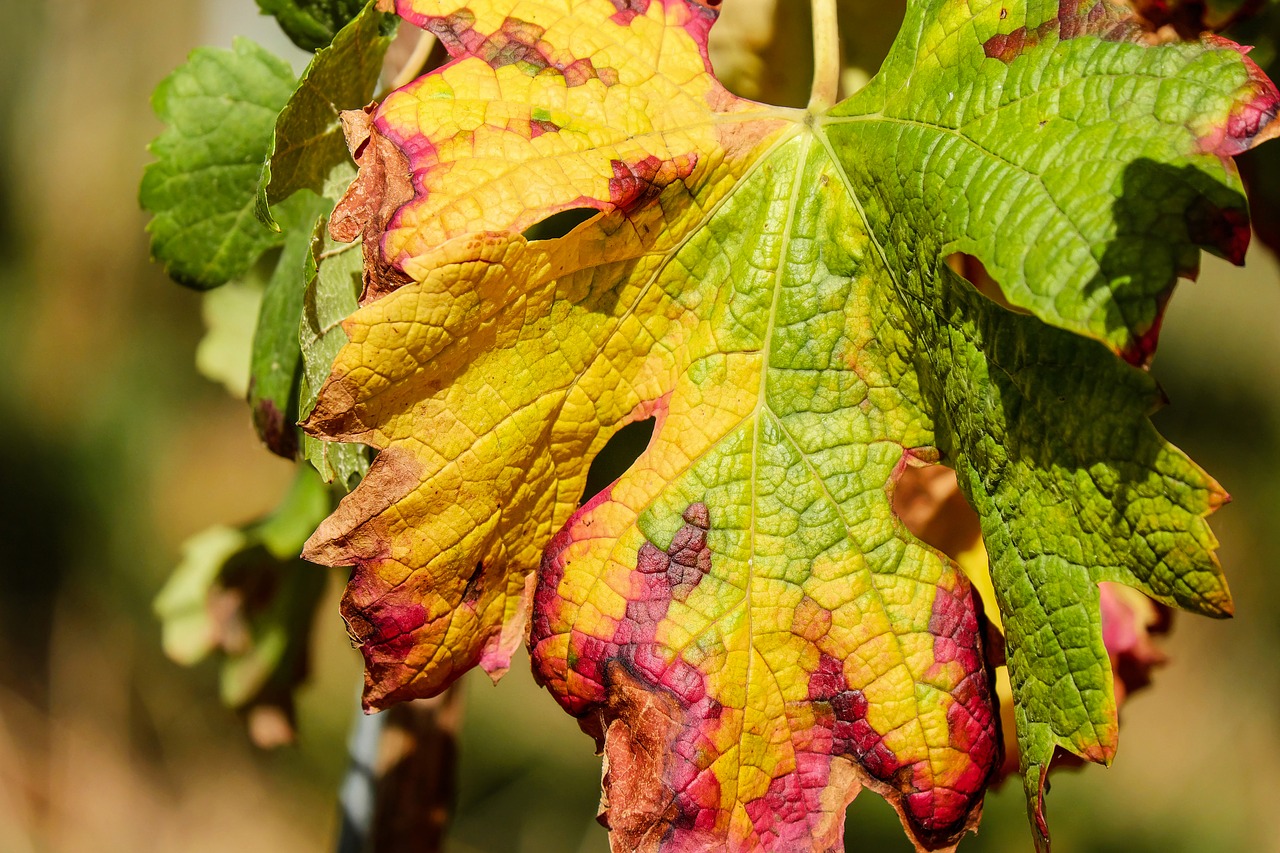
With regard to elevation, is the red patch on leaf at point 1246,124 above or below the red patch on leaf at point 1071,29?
below

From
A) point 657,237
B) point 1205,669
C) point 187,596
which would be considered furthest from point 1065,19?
point 1205,669

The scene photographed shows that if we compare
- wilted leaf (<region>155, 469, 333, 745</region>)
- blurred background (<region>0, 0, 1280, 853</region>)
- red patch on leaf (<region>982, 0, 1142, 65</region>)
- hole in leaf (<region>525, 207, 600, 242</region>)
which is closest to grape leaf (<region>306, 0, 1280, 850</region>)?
red patch on leaf (<region>982, 0, 1142, 65</region>)

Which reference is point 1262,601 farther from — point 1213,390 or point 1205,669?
point 1213,390

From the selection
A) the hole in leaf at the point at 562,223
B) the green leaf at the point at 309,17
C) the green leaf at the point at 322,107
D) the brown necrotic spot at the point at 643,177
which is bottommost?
the hole in leaf at the point at 562,223

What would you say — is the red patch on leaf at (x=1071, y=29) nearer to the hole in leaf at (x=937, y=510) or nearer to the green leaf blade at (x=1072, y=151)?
the green leaf blade at (x=1072, y=151)

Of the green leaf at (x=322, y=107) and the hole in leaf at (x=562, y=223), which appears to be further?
the hole in leaf at (x=562, y=223)

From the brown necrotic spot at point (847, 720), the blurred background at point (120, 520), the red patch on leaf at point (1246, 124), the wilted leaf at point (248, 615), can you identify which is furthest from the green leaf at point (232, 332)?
the blurred background at point (120, 520)

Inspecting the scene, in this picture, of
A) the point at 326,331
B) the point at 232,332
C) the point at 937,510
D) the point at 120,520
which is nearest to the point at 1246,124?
the point at 937,510
